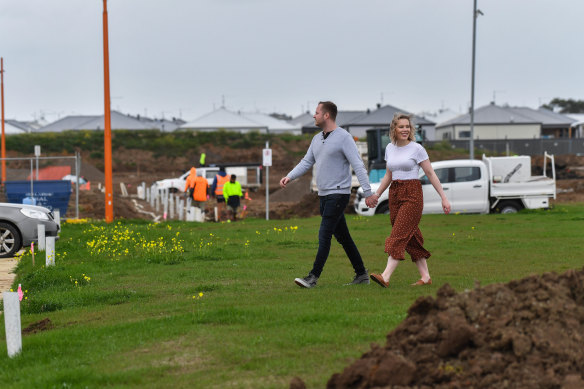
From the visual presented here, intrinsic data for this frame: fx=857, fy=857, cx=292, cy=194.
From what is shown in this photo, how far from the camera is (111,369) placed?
18.7 feet

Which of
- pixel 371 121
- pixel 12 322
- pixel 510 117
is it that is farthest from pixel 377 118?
pixel 12 322

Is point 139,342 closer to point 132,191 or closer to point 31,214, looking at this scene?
point 31,214

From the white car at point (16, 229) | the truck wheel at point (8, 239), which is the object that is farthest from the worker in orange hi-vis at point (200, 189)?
the truck wheel at point (8, 239)

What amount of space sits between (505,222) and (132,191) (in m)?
38.4

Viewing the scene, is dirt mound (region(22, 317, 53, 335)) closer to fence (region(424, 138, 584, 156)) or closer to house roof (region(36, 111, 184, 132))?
fence (region(424, 138, 584, 156))

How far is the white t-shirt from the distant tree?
132953 millimetres

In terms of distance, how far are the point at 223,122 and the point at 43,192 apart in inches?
3067

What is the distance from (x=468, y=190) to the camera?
2453 cm

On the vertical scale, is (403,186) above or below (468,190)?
above

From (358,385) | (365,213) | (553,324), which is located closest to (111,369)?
(358,385)

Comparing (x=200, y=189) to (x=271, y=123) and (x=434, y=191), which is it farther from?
(x=271, y=123)

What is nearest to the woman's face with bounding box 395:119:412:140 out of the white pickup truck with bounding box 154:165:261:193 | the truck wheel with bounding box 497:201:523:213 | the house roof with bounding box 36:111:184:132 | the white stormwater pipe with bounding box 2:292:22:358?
the white stormwater pipe with bounding box 2:292:22:358

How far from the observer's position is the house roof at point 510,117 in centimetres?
9240

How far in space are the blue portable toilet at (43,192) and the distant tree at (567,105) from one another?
4738 inches
